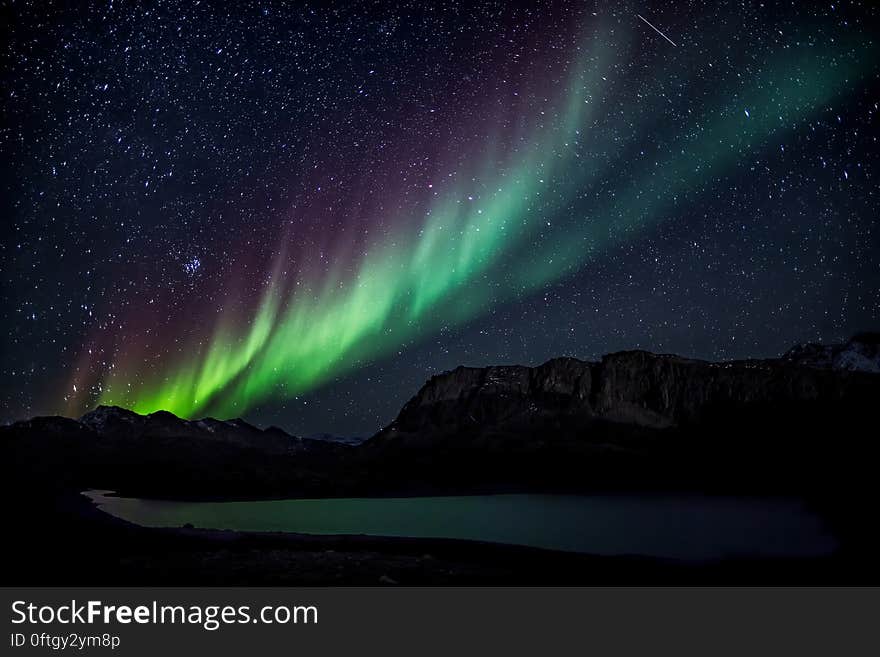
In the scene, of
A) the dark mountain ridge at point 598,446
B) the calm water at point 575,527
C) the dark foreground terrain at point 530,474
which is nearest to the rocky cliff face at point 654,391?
the dark mountain ridge at point 598,446

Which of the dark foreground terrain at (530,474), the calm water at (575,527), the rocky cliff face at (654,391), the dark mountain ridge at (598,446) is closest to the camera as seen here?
the dark foreground terrain at (530,474)

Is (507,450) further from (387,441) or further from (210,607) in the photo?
(210,607)

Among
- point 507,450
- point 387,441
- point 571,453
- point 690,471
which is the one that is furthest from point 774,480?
point 387,441

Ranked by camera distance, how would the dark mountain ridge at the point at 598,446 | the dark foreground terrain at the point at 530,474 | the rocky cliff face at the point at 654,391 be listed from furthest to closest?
the rocky cliff face at the point at 654,391 → the dark mountain ridge at the point at 598,446 → the dark foreground terrain at the point at 530,474

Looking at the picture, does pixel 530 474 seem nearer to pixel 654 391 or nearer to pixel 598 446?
pixel 598 446

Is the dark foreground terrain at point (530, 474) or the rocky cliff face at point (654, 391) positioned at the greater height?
the rocky cliff face at point (654, 391)

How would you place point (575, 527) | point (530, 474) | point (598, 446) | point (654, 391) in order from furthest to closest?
point (654, 391) → point (598, 446) → point (530, 474) → point (575, 527)

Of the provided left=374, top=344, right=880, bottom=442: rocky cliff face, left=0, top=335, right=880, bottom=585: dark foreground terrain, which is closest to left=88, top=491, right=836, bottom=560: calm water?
left=0, top=335, right=880, bottom=585: dark foreground terrain

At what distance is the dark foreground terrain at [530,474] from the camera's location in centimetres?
2111

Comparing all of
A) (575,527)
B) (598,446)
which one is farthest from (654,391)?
(575,527)

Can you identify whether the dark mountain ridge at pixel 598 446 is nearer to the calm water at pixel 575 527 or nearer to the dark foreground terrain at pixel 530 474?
the dark foreground terrain at pixel 530 474

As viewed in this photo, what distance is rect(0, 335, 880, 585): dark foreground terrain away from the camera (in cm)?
2111

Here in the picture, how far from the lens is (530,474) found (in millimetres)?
126000

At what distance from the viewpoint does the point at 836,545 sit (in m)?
26.6
